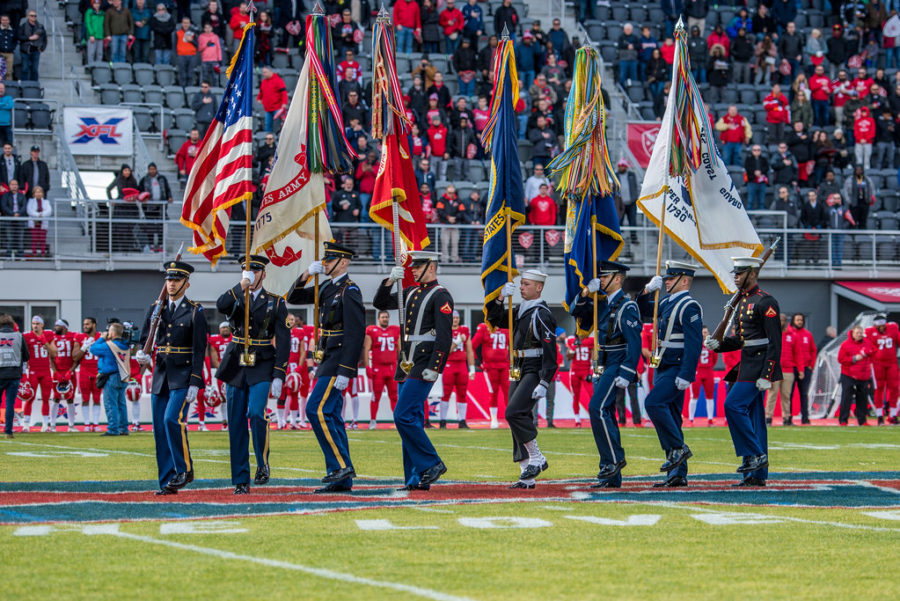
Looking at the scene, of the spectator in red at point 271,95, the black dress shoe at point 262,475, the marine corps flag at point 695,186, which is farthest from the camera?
the spectator in red at point 271,95

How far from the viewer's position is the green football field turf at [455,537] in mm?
7301

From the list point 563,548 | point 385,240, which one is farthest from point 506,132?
point 385,240

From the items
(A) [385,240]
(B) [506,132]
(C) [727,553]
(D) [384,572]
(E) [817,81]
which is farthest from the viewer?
(E) [817,81]

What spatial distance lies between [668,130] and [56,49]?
20341 mm

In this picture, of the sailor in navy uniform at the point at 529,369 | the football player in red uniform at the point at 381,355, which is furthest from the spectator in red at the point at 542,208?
the sailor in navy uniform at the point at 529,369

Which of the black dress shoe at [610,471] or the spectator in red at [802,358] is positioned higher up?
the black dress shoe at [610,471]

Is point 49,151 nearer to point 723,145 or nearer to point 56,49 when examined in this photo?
point 56,49

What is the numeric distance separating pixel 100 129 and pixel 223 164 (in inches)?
624

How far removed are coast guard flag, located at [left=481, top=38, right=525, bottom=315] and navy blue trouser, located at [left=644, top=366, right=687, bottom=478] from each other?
71.5 inches

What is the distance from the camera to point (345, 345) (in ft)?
41.4

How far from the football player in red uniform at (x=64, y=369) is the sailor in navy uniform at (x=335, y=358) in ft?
41.8

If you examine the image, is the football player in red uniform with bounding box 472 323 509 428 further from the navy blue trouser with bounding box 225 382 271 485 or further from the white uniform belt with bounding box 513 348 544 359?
the navy blue trouser with bounding box 225 382 271 485

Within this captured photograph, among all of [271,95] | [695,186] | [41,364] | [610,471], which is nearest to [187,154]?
[271,95]

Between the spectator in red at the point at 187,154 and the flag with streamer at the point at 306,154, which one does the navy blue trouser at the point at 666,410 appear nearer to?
the flag with streamer at the point at 306,154
